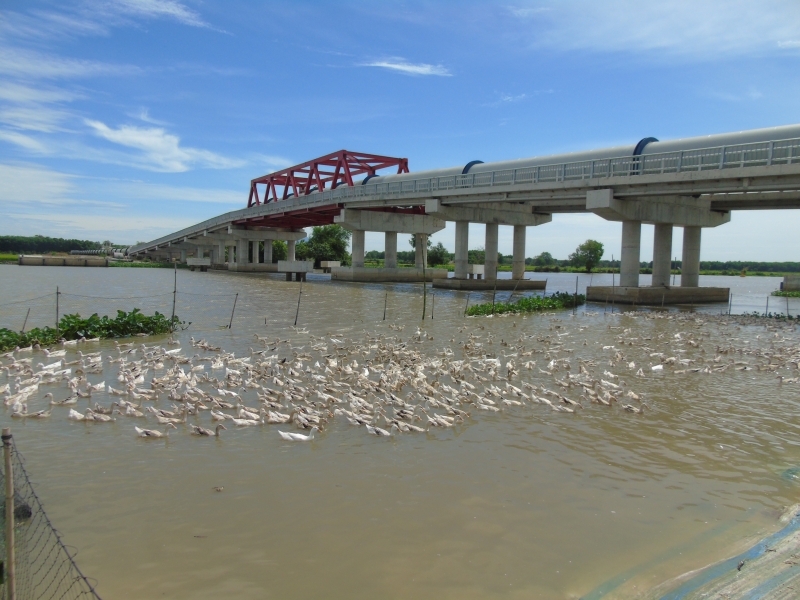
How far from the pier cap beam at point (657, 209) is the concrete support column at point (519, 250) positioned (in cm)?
1912

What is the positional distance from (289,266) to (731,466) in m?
56.5

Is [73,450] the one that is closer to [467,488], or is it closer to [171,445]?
[171,445]

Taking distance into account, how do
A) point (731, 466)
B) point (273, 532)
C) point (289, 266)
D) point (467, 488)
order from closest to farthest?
point (273, 532), point (467, 488), point (731, 466), point (289, 266)

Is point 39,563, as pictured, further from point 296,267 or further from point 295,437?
point 296,267

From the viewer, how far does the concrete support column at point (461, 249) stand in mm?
51562

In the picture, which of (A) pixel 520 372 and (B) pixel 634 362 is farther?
(B) pixel 634 362

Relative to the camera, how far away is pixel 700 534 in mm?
6016

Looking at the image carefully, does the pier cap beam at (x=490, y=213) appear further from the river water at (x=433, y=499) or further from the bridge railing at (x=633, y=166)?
the river water at (x=433, y=499)

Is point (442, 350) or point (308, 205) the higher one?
point (308, 205)

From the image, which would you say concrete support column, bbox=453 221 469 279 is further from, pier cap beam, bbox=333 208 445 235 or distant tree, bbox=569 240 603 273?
distant tree, bbox=569 240 603 273

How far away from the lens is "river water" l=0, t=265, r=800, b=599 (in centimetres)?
521

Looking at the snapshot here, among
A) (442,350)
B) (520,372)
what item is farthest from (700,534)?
(442,350)

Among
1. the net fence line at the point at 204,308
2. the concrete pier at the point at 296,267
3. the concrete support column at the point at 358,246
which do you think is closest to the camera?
the net fence line at the point at 204,308

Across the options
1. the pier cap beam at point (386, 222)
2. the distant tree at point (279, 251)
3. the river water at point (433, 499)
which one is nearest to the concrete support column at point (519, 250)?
the pier cap beam at point (386, 222)
